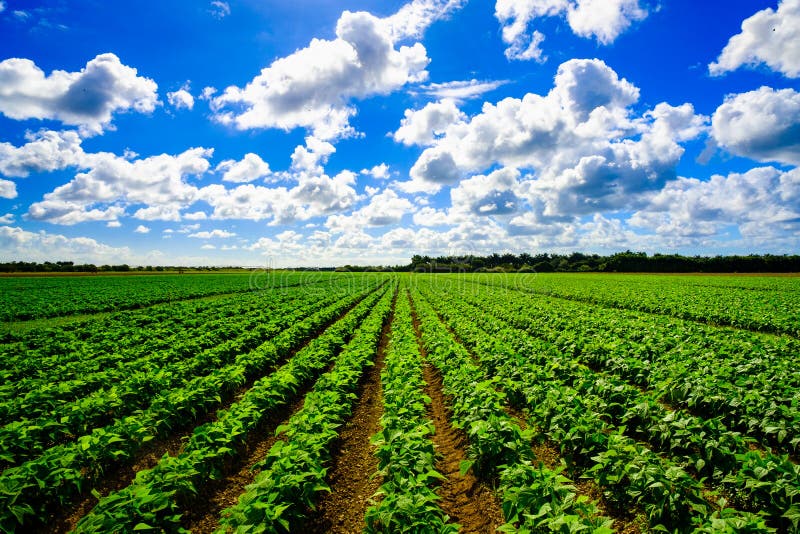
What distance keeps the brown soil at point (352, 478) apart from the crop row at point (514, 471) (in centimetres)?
183

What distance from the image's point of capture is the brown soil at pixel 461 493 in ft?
16.8

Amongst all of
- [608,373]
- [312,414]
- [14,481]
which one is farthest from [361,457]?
[608,373]

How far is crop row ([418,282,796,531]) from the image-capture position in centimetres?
427

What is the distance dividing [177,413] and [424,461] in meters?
5.67

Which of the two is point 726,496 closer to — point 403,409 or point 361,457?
point 403,409

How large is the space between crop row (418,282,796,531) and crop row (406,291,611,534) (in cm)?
55

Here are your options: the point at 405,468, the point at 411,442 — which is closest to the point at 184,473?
the point at 405,468

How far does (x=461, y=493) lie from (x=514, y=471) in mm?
1611

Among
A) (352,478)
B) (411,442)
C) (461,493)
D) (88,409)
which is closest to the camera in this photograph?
(411,442)

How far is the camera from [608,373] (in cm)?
1120

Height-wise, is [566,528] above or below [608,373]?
above

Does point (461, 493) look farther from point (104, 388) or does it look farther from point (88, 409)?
point (104, 388)

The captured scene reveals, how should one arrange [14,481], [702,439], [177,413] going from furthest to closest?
[177,413], [702,439], [14,481]

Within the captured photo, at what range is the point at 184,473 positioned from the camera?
198 inches
